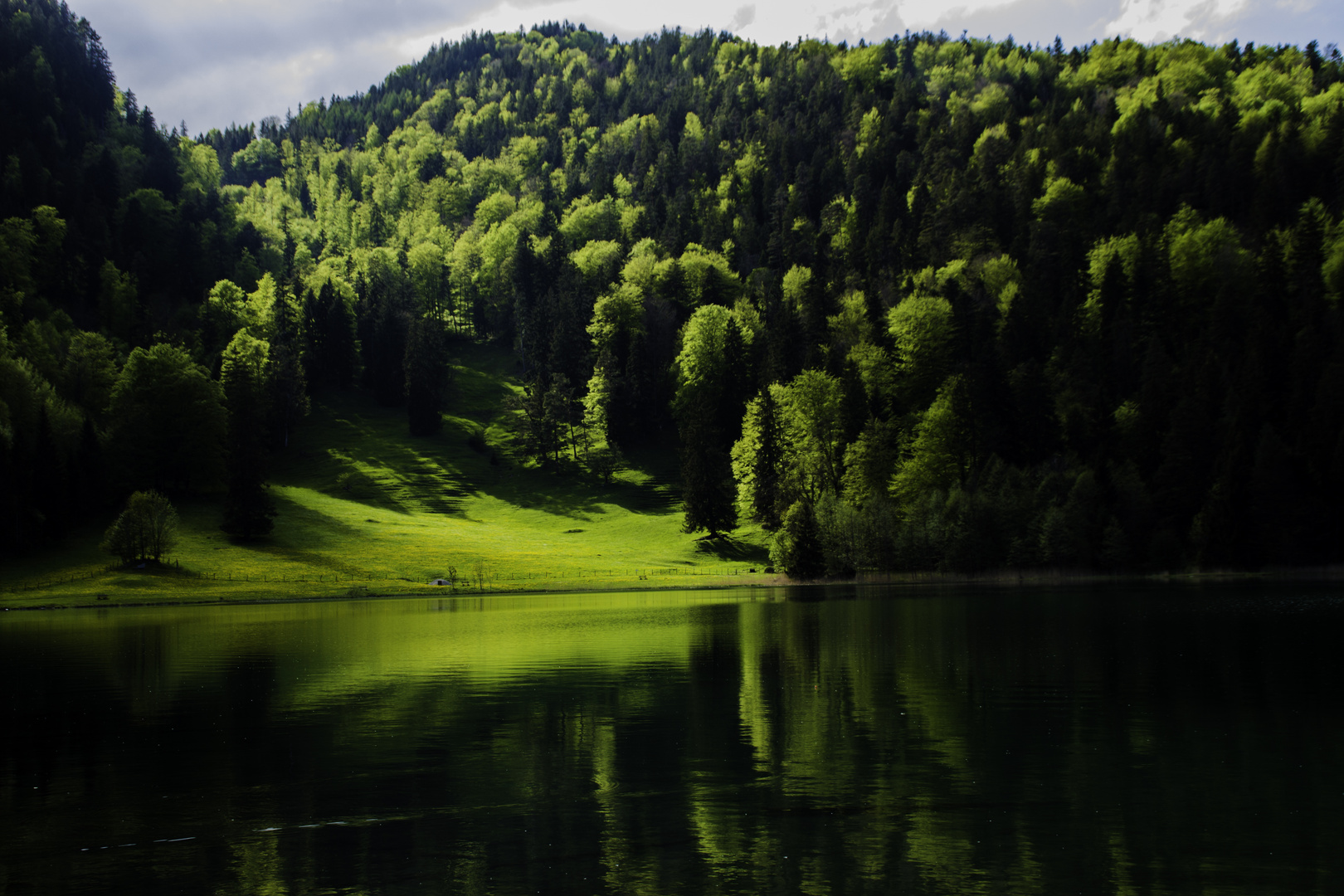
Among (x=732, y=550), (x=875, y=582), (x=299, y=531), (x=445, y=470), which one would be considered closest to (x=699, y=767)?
(x=875, y=582)

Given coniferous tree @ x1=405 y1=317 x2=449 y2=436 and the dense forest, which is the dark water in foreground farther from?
coniferous tree @ x1=405 y1=317 x2=449 y2=436

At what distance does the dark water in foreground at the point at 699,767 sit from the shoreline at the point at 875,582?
42639 millimetres

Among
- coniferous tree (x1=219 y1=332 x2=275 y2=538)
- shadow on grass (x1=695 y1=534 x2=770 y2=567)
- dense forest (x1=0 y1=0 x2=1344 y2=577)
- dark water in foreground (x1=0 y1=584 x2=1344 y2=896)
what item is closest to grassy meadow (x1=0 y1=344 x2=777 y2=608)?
shadow on grass (x1=695 y1=534 x2=770 y2=567)

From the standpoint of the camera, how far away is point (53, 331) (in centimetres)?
14588

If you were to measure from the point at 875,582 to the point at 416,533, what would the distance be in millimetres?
56457

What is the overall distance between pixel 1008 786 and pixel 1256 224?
436ft

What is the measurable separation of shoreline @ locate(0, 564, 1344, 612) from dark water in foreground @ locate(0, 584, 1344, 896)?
4264cm

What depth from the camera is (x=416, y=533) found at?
122625 millimetres

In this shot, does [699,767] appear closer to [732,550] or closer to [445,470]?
[732,550]

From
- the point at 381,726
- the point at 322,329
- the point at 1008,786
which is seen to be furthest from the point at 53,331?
the point at 1008,786

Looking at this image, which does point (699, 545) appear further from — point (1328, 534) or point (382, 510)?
point (1328, 534)

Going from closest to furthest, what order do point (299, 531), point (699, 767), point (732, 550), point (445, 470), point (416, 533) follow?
point (699, 767) → point (299, 531) → point (732, 550) → point (416, 533) → point (445, 470)

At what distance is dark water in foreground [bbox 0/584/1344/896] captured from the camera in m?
16.7

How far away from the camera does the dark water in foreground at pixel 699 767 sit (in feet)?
54.8
